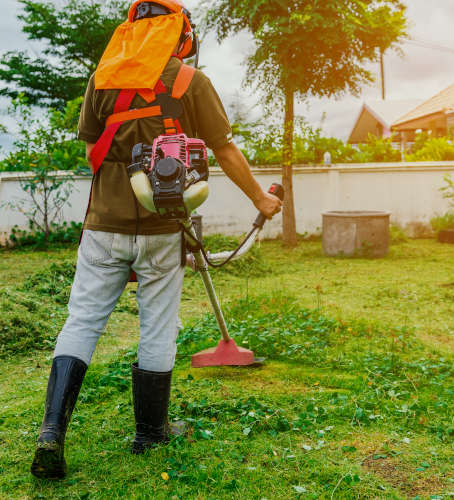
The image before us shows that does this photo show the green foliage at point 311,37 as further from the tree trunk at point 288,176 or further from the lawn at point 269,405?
the lawn at point 269,405

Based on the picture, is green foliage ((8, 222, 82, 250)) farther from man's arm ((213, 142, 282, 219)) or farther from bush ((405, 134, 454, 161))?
man's arm ((213, 142, 282, 219))

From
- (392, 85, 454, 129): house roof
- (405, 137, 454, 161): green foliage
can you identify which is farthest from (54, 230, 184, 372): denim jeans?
(392, 85, 454, 129): house roof

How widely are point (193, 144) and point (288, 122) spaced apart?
342 inches

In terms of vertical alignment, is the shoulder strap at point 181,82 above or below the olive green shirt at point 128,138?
above

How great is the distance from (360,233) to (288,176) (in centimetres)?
226

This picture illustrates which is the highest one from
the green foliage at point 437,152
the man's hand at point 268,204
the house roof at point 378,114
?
the house roof at point 378,114

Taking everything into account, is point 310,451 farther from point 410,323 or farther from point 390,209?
point 390,209

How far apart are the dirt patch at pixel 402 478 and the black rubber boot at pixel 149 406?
960 millimetres

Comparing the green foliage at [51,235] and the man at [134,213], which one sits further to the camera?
the green foliage at [51,235]

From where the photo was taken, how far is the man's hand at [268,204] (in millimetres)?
2902

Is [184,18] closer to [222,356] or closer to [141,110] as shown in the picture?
[141,110]

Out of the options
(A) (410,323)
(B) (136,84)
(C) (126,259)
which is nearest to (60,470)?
(C) (126,259)

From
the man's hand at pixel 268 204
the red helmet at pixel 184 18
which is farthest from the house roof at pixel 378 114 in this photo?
the red helmet at pixel 184 18

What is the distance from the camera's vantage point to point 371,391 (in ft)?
11.5
